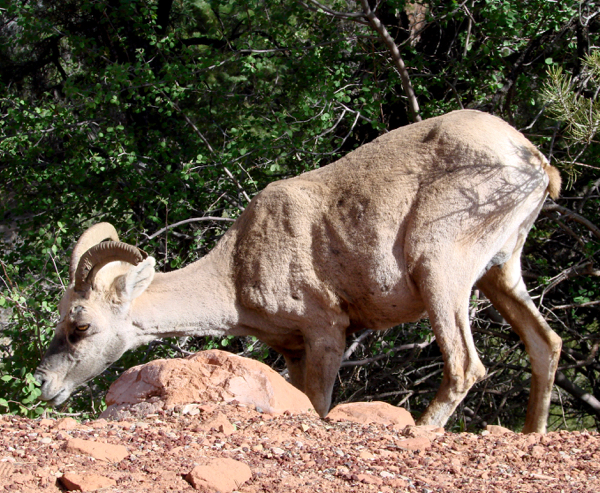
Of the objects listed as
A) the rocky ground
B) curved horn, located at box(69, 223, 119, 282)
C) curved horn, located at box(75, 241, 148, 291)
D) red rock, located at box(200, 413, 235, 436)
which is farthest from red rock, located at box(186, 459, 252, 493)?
curved horn, located at box(69, 223, 119, 282)

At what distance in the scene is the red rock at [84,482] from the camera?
→ 3115 mm

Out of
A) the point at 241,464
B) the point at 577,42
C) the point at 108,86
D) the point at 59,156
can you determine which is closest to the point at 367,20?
the point at 577,42

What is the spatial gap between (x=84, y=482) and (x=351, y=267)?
10.3ft

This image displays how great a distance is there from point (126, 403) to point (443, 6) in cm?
609

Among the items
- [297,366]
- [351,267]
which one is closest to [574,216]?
[351,267]

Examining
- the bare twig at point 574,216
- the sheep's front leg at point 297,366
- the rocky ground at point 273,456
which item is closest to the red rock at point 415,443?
the rocky ground at point 273,456

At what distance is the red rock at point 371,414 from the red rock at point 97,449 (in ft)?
5.29

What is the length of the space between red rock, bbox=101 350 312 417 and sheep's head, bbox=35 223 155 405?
Result: 1.01m

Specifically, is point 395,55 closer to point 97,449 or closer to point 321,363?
point 321,363

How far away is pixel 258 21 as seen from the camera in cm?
865

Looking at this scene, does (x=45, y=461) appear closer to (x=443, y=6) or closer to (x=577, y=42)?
(x=443, y=6)

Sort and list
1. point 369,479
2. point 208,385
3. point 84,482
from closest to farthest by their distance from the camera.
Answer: point 84,482 → point 369,479 → point 208,385

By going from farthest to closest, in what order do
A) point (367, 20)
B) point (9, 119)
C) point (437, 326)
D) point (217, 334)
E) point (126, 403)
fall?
point (9, 119)
point (367, 20)
point (217, 334)
point (437, 326)
point (126, 403)

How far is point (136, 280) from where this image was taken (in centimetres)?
597
